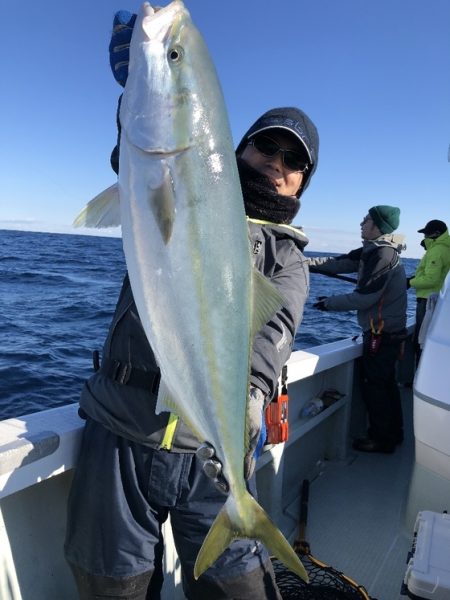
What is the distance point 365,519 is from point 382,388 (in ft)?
5.10

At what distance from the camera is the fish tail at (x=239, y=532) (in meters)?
1.67

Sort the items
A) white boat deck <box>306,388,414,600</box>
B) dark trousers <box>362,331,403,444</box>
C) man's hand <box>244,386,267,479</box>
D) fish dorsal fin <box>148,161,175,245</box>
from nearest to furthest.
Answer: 1. fish dorsal fin <box>148,161,175,245</box>
2. man's hand <box>244,386,267,479</box>
3. white boat deck <box>306,388,414,600</box>
4. dark trousers <box>362,331,403,444</box>

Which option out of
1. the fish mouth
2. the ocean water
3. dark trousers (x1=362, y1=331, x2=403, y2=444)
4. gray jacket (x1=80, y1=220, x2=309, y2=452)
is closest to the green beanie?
dark trousers (x1=362, y1=331, x2=403, y2=444)

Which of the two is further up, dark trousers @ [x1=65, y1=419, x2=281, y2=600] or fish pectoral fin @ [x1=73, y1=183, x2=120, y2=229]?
fish pectoral fin @ [x1=73, y1=183, x2=120, y2=229]

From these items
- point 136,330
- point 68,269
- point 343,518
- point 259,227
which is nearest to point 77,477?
point 136,330

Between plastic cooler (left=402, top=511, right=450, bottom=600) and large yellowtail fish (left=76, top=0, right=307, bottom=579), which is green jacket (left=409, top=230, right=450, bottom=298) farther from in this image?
large yellowtail fish (left=76, top=0, right=307, bottom=579)

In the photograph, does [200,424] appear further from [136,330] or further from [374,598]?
[374,598]

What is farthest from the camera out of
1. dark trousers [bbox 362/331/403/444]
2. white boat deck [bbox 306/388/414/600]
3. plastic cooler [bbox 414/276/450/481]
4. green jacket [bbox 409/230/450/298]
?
green jacket [bbox 409/230/450/298]

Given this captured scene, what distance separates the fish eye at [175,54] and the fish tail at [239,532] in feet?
4.56

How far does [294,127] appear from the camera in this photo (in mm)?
2283

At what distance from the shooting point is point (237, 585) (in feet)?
6.57

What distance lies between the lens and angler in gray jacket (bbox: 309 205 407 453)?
5246mm

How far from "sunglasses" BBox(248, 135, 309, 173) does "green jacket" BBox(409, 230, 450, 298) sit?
5281 millimetres

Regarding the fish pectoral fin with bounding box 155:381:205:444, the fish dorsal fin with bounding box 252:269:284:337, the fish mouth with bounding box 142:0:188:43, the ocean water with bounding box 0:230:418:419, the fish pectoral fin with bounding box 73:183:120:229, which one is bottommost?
the ocean water with bounding box 0:230:418:419
